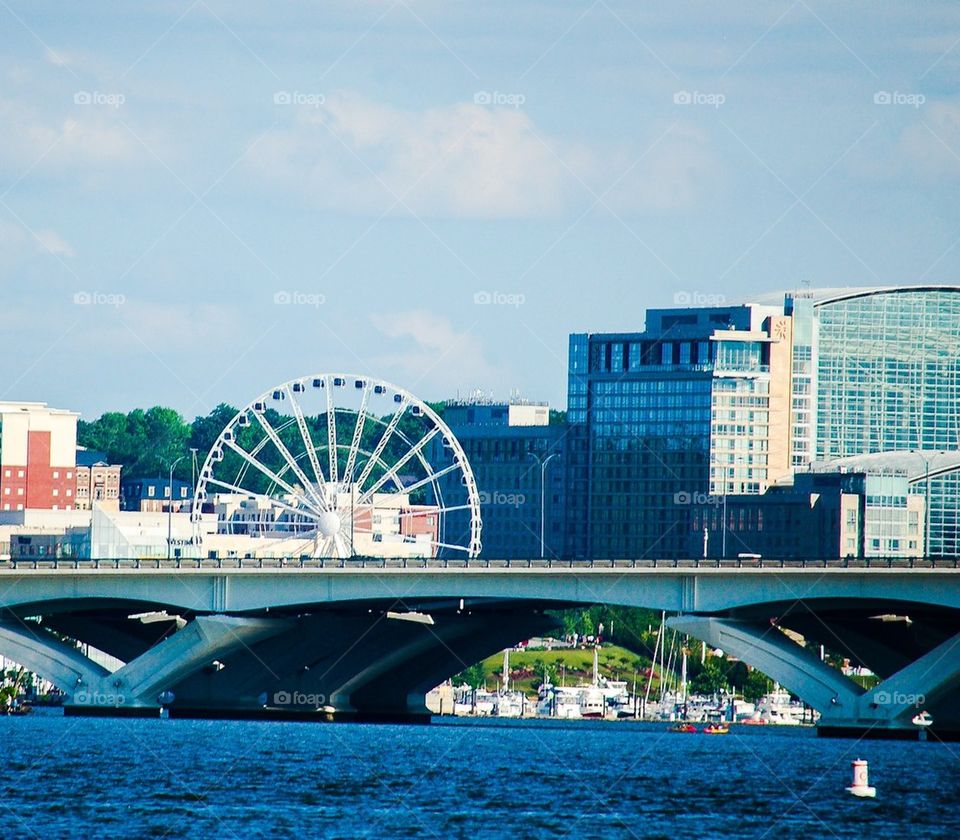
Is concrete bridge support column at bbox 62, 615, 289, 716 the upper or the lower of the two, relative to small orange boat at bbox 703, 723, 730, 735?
upper

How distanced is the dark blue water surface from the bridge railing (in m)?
8.68

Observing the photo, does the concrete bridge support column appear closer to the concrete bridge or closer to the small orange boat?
the concrete bridge

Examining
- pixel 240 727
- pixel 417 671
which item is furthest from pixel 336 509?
pixel 240 727

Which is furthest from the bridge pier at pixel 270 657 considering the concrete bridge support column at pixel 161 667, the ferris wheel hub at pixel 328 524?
the ferris wheel hub at pixel 328 524

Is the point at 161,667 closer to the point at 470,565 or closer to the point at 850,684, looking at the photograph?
the point at 470,565

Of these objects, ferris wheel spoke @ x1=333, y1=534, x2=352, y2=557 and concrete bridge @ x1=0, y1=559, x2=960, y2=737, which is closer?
concrete bridge @ x1=0, y1=559, x2=960, y2=737

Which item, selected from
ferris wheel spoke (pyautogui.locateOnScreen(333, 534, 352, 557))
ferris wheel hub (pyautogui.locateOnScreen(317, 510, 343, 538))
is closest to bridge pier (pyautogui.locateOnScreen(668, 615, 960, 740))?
ferris wheel hub (pyautogui.locateOnScreen(317, 510, 343, 538))

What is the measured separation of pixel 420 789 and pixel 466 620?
Answer: 57177 mm

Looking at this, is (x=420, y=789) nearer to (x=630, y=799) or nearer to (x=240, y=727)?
(x=630, y=799)

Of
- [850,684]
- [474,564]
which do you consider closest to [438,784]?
[474,564]

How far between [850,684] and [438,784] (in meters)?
43.2

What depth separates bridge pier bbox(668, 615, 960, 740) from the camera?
5340 inches

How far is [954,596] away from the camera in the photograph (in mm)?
137500

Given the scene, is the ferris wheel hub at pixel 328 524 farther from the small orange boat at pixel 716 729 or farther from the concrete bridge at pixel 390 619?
the small orange boat at pixel 716 729
